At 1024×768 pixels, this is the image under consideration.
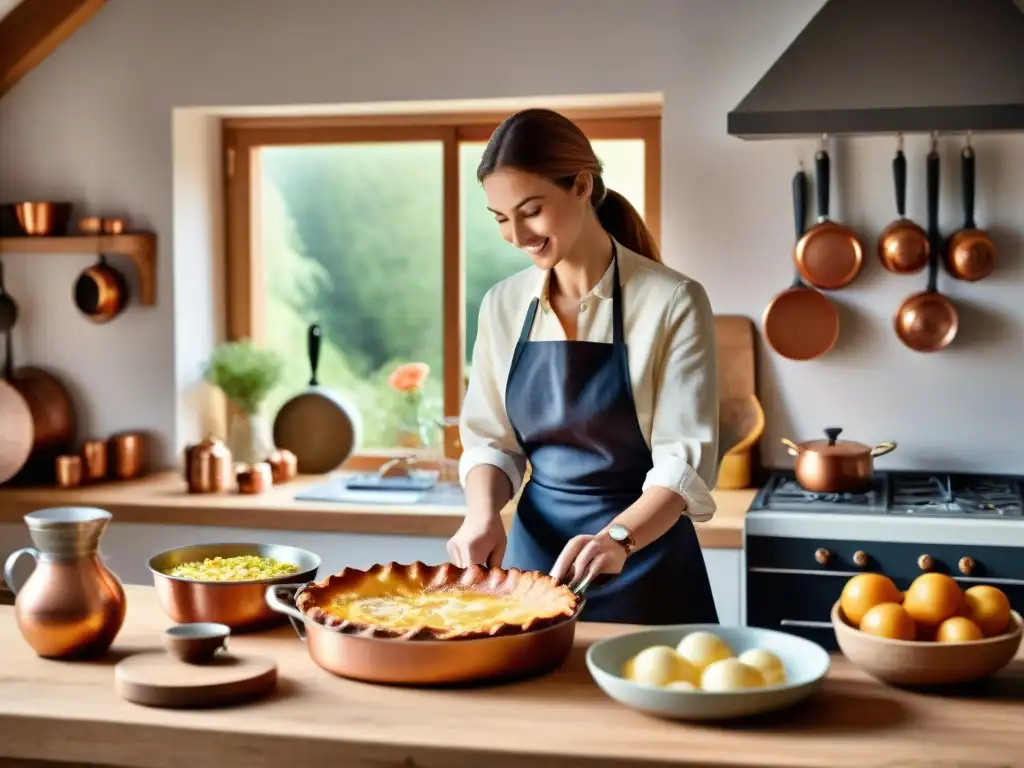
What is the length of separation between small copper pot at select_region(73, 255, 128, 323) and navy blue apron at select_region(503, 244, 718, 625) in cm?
196

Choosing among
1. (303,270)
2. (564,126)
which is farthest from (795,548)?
(303,270)

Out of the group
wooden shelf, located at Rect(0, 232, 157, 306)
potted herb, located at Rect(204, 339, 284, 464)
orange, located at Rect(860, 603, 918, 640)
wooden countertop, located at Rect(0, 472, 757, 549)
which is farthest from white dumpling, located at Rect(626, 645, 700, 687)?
wooden shelf, located at Rect(0, 232, 157, 306)

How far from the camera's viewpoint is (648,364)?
7.59 feet

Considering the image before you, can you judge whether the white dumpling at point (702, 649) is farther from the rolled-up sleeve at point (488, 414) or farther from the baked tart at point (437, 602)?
the rolled-up sleeve at point (488, 414)

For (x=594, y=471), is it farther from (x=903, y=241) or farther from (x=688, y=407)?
(x=903, y=241)

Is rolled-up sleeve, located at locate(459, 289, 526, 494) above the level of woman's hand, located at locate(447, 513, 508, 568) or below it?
above

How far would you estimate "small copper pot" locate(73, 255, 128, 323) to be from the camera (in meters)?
3.94

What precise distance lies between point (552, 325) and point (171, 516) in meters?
1.55

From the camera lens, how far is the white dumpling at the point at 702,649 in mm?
1581

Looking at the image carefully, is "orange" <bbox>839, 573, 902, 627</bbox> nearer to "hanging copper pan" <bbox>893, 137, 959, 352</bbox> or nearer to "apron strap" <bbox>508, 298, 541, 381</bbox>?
"apron strap" <bbox>508, 298, 541, 381</bbox>

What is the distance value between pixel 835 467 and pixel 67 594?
204 centimetres

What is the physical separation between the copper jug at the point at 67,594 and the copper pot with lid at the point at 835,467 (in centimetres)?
196

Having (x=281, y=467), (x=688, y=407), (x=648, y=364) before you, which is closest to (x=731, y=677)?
(x=688, y=407)

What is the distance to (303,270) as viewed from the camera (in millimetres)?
4188
